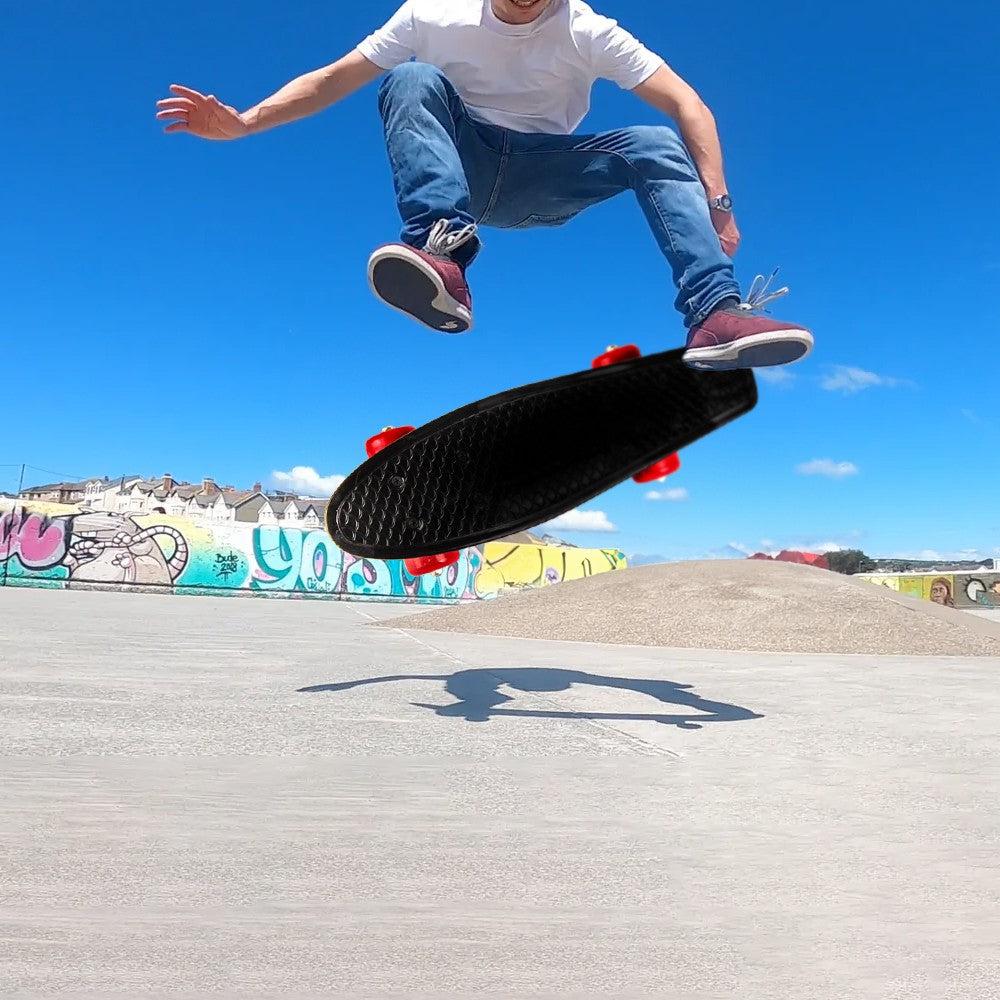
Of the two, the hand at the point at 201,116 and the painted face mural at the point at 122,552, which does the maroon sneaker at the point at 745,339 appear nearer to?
the hand at the point at 201,116

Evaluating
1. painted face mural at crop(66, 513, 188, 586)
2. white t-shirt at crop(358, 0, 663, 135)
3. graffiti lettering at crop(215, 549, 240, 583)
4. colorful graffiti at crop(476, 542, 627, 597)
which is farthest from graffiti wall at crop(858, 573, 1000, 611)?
white t-shirt at crop(358, 0, 663, 135)

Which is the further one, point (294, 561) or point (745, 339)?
point (294, 561)

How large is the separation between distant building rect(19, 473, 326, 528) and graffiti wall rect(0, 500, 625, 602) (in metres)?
33.0

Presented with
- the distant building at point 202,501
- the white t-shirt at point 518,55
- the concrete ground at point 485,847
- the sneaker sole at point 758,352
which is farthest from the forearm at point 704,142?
the distant building at point 202,501

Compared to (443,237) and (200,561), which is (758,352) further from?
(200,561)

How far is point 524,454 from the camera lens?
3469 mm

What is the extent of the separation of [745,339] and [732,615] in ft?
28.3

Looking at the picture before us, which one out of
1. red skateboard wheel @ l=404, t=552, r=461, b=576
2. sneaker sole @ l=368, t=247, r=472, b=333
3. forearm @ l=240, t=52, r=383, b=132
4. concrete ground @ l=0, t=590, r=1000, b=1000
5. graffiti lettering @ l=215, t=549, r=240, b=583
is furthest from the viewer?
graffiti lettering @ l=215, t=549, r=240, b=583

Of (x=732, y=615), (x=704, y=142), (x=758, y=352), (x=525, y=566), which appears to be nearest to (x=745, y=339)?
(x=758, y=352)

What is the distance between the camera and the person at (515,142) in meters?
2.57

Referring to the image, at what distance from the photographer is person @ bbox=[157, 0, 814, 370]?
2566 millimetres

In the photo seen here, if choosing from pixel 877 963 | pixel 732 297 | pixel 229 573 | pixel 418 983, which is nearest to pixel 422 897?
pixel 418 983

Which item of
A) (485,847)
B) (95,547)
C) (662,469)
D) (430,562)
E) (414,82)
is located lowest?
(485,847)

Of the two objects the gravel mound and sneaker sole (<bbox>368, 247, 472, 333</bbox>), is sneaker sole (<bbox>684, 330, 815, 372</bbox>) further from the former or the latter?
Answer: the gravel mound
